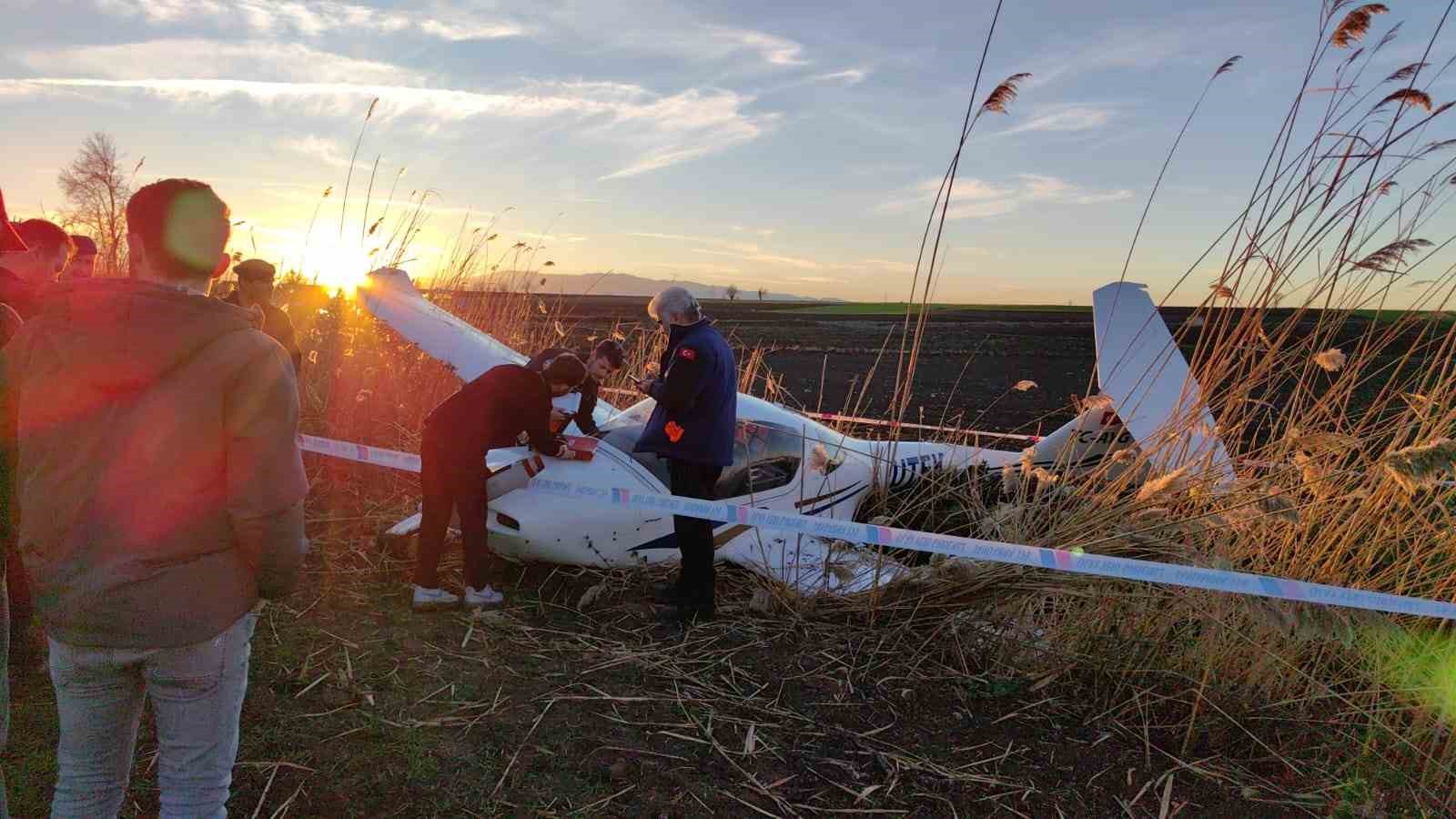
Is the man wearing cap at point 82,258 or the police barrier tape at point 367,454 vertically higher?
the man wearing cap at point 82,258

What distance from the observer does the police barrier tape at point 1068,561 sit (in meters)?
3.10

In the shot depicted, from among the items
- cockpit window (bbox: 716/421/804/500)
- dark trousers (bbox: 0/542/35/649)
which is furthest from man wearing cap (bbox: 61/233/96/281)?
cockpit window (bbox: 716/421/804/500)

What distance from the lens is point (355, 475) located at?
6227 mm

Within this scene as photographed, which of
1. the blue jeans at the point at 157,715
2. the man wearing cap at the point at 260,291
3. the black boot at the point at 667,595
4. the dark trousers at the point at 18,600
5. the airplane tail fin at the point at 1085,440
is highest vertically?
the man wearing cap at the point at 260,291

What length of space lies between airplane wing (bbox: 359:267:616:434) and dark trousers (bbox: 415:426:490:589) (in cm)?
97

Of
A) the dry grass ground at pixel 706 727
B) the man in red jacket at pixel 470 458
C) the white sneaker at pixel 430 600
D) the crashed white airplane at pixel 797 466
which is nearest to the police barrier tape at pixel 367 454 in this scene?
the man in red jacket at pixel 470 458

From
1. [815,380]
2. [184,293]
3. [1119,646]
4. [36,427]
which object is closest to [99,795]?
[36,427]

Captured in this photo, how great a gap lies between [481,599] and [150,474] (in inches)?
114

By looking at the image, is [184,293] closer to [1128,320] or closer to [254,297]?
[254,297]

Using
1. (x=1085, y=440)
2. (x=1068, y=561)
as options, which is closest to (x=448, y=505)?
(x=1068, y=561)

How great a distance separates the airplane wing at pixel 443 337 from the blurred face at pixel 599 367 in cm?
59

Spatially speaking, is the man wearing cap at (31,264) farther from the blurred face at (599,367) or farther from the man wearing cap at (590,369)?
the blurred face at (599,367)

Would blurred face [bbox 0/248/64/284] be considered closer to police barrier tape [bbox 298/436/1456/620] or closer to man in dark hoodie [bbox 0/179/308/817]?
man in dark hoodie [bbox 0/179/308/817]

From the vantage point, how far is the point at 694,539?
14.9 ft
